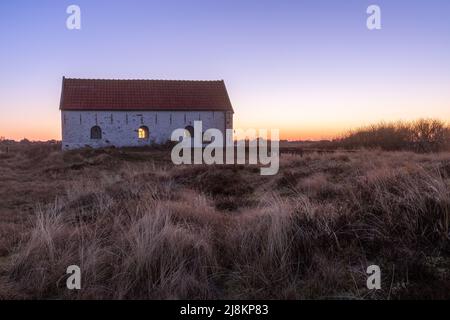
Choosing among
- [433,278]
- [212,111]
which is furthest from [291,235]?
[212,111]

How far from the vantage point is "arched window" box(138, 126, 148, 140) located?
32.2m

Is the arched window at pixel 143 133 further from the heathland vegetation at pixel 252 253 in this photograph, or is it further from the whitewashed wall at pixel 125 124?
the heathland vegetation at pixel 252 253

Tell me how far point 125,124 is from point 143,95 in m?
2.92

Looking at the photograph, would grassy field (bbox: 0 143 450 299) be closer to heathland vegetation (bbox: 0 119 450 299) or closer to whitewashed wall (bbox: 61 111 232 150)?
heathland vegetation (bbox: 0 119 450 299)

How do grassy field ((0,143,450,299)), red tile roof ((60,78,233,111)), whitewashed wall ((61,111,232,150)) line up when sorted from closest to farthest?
1. grassy field ((0,143,450,299))
2. whitewashed wall ((61,111,232,150))
3. red tile roof ((60,78,233,111))

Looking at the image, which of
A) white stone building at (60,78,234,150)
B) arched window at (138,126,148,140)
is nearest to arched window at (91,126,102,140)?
white stone building at (60,78,234,150)

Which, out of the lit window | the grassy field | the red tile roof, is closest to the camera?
the grassy field

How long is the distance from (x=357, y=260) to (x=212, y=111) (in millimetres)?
28881

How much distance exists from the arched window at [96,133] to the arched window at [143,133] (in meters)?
3.01

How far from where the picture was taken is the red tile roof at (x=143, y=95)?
3123 centimetres

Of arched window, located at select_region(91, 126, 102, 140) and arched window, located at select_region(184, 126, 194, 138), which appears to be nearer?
arched window, located at select_region(91, 126, 102, 140)

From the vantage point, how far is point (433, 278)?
3.67m

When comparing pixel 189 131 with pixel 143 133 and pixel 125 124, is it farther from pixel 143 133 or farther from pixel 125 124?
pixel 125 124
